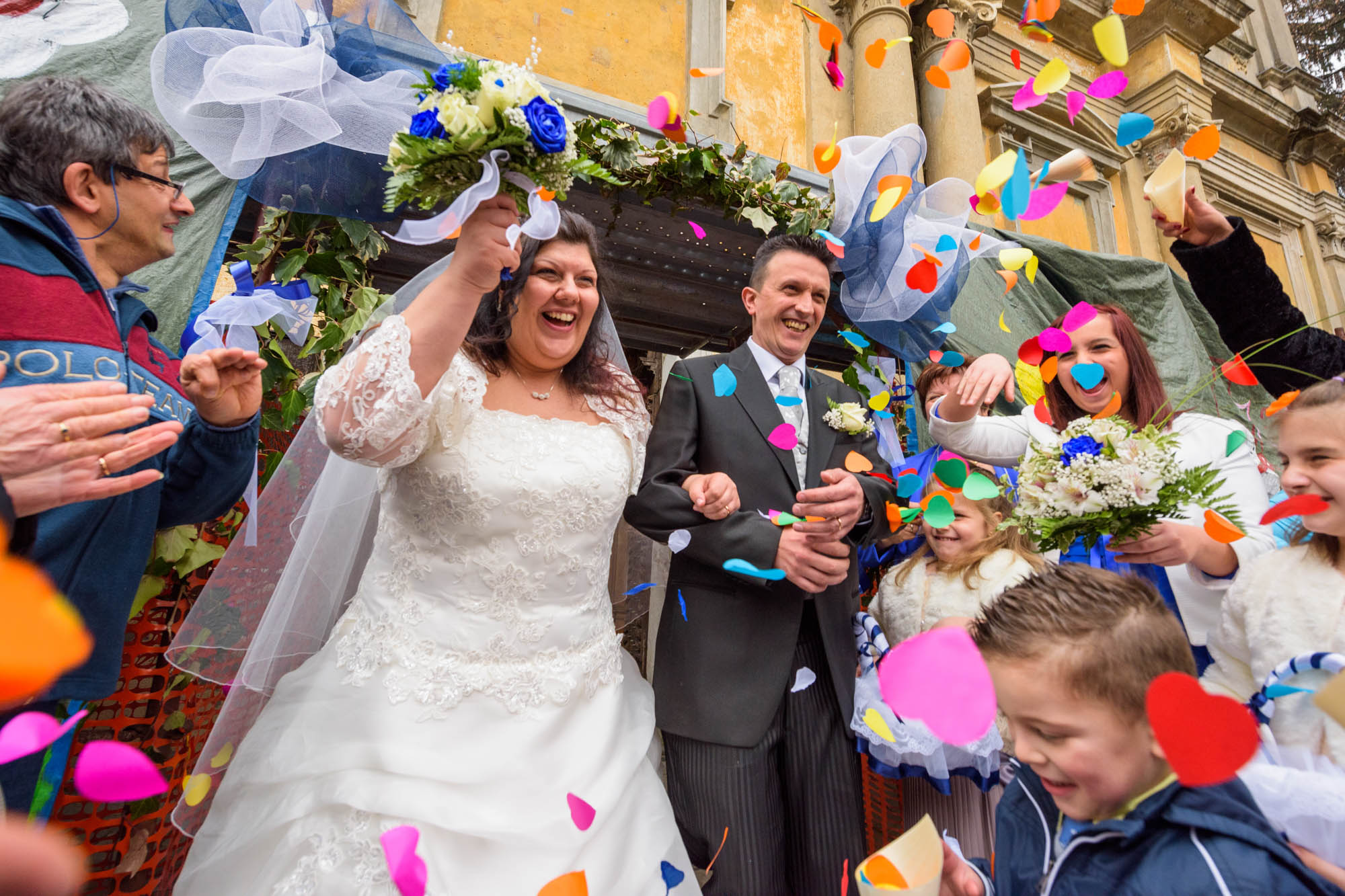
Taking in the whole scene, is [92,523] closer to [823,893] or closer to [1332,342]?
[823,893]

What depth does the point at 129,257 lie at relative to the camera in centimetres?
173

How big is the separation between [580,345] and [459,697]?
102cm

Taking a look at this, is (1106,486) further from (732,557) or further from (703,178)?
(703,178)

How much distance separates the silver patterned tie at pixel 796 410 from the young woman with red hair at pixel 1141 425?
54 cm

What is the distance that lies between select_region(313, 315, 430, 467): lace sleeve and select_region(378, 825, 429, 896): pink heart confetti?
2.51 ft

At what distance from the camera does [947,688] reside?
1235 millimetres

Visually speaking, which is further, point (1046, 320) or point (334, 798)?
point (1046, 320)

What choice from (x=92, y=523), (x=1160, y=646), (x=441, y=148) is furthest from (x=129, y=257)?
(x=1160, y=646)

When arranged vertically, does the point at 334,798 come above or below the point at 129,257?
below

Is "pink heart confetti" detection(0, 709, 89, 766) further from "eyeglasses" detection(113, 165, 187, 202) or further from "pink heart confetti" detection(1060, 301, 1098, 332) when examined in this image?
"pink heart confetti" detection(1060, 301, 1098, 332)

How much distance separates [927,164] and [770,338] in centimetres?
533

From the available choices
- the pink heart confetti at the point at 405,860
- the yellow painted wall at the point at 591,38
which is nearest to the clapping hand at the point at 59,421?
the pink heart confetti at the point at 405,860

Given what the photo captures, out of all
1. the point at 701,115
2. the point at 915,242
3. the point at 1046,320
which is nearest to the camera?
the point at 915,242

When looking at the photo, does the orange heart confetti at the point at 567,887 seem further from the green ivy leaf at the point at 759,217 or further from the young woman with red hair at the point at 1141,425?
the green ivy leaf at the point at 759,217
